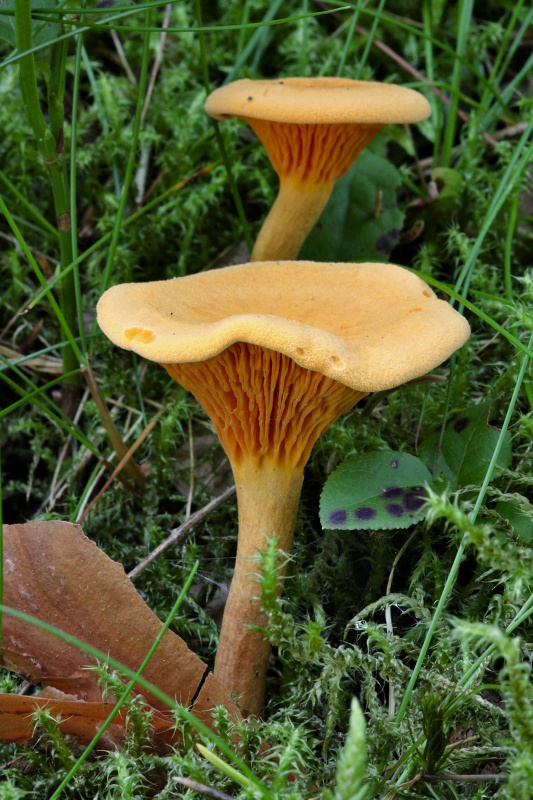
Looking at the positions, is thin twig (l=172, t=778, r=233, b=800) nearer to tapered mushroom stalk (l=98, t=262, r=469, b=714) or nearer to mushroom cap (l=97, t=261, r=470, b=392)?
tapered mushroom stalk (l=98, t=262, r=469, b=714)

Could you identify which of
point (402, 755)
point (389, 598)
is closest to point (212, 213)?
point (389, 598)

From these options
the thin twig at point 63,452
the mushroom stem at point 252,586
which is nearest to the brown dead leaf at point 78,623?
the mushroom stem at point 252,586

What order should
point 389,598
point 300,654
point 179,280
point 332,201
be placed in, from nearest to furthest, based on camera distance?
point 300,654
point 389,598
point 179,280
point 332,201

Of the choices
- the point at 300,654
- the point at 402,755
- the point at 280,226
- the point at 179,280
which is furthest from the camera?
the point at 280,226

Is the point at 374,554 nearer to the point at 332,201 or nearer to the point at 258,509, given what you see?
the point at 258,509

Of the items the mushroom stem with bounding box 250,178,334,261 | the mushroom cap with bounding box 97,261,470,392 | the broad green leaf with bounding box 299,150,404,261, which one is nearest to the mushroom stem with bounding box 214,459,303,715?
the mushroom cap with bounding box 97,261,470,392

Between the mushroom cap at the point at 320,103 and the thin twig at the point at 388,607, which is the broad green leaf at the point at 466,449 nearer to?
the thin twig at the point at 388,607

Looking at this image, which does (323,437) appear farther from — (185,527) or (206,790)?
(206,790)
